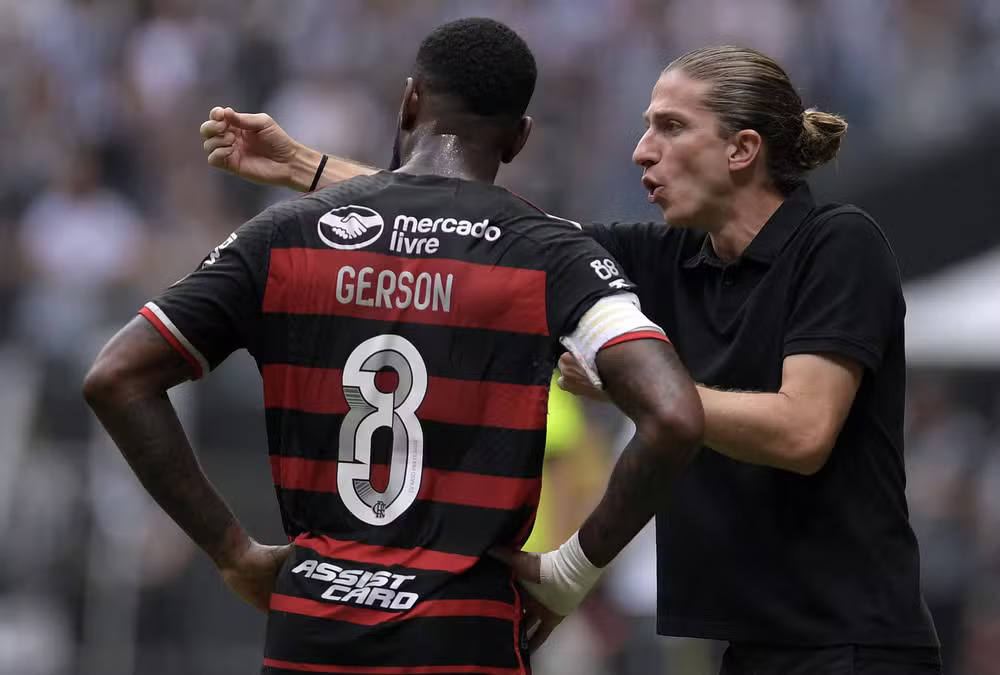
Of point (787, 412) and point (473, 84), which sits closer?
point (473, 84)

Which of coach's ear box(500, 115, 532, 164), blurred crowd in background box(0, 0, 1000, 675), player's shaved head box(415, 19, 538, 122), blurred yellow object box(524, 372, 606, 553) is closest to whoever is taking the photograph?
player's shaved head box(415, 19, 538, 122)

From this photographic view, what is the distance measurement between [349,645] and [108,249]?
8216mm

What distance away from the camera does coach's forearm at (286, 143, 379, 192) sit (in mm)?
4090

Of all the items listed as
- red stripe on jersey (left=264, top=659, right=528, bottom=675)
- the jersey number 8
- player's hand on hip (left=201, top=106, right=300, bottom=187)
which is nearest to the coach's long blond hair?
player's hand on hip (left=201, top=106, right=300, bottom=187)

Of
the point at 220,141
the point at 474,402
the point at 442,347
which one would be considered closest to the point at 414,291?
A: the point at 442,347

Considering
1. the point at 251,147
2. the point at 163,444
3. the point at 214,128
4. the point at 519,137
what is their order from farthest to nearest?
the point at 251,147 < the point at 214,128 < the point at 519,137 < the point at 163,444

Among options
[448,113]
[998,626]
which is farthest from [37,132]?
[448,113]

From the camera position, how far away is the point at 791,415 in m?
3.41

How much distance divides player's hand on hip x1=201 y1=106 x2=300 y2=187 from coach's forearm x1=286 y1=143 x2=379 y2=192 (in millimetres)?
13

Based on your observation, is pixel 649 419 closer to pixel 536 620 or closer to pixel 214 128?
pixel 536 620

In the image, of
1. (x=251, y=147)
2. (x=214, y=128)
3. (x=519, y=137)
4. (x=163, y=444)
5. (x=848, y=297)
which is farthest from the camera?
(x=251, y=147)

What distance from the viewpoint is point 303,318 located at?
317 cm

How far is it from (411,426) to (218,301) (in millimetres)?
467

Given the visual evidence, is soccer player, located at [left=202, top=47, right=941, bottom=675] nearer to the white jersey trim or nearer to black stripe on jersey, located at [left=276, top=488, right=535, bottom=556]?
black stripe on jersey, located at [left=276, top=488, right=535, bottom=556]
